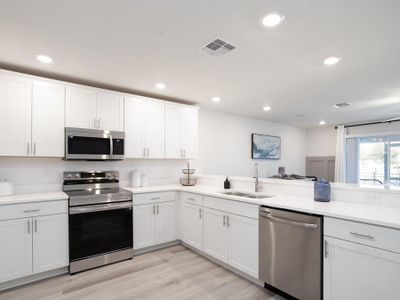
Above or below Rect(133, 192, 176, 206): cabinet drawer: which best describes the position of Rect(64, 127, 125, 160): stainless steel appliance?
above

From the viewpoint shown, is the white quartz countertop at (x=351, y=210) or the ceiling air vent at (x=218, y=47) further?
the ceiling air vent at (x=218, y=47)

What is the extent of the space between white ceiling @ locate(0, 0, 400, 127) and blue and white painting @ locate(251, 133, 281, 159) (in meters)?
2.41

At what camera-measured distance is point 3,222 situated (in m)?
2.31

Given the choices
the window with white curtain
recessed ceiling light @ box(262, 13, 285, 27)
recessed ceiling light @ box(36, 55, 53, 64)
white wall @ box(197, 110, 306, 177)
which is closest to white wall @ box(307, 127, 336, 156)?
the window with white curtain

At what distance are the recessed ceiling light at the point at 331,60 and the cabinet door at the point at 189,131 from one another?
2310 mm

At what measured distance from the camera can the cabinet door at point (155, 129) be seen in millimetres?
3670

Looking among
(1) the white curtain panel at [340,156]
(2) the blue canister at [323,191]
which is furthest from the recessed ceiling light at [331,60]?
(1) the white curtain panel at [340,156]

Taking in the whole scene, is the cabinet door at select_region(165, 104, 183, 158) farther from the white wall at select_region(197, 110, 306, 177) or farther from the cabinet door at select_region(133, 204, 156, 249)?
the cabinet door at select_region(133, 204, 156, 249)

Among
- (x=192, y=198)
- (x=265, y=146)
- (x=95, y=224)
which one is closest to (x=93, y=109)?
(x=95, y=224)

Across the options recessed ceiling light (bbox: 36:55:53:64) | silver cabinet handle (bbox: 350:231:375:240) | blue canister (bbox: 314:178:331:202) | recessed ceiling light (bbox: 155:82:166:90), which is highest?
recessed ceiling light (bbox: 36:55:53:64)

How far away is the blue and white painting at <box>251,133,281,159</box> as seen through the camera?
5.95 metres

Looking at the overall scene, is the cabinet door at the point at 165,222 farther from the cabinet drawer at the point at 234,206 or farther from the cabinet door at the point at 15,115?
the cabinet door at the point at 15,115

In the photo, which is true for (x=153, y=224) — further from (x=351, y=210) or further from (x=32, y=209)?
(x=351, y=210)

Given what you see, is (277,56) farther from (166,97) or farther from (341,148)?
(341,148)
